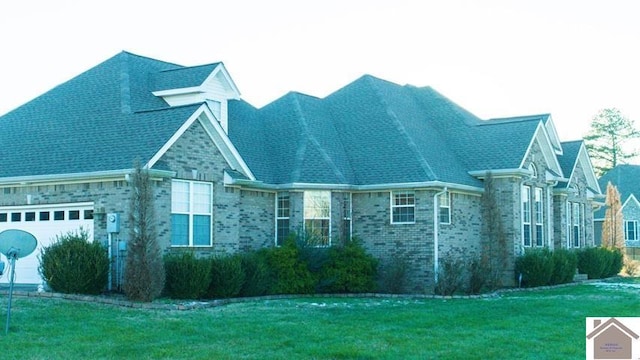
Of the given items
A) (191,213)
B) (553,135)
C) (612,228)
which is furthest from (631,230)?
(191,213)

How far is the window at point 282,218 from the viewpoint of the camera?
87.7 ft

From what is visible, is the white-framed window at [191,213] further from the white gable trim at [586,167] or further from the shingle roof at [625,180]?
the shingle roof at [625,180]

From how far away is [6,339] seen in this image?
1362 cm

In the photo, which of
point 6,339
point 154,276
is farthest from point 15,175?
point 6,339

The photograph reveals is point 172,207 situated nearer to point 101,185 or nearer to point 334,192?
point 101,185

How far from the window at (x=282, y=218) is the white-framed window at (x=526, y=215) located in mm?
9583

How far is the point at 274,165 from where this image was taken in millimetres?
27828

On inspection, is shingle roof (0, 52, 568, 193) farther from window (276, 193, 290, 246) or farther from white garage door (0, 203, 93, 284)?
white garage door (0, 203, 93, 284)

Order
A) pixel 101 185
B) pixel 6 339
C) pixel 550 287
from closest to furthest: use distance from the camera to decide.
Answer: pixel 6 339, pixel 101 185, pixel 550 287

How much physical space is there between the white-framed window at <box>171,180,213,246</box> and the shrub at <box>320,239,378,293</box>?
3881mm

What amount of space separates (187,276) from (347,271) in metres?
5.90

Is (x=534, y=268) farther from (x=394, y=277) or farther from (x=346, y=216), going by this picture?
(x=346, y=216)

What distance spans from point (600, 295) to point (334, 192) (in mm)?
8821

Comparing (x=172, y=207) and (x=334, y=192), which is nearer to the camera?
(x=172, y=207)
